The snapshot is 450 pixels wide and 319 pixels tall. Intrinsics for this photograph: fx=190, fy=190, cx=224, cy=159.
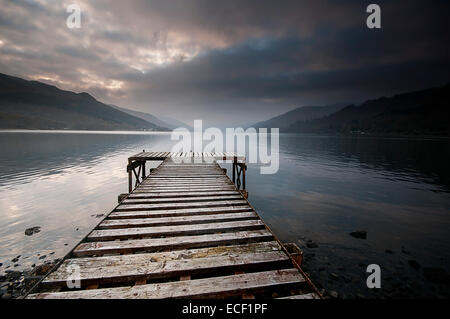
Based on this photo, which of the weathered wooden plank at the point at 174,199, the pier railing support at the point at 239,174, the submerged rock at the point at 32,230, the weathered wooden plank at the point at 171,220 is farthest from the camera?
the pier railing support at the point at 239,174

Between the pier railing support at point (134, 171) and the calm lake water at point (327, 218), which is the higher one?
the pier railing support at point (134, 171)

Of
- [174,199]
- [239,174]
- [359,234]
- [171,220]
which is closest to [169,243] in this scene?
[171,220]

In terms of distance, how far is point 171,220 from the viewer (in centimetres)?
579

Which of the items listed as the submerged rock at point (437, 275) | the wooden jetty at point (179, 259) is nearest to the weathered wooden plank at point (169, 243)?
the wooden jetty at point (179, 259)

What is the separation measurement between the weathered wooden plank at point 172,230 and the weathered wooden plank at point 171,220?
0.19 m

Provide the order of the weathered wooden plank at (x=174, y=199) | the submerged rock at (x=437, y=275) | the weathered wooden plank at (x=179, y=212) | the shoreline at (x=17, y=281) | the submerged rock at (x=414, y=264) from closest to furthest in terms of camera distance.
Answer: the shoreline at (x=17, y=281)
the weathered wooden plank at (x=179, y=212)
the submerged rock at (x=437, y=275)
the weathered wooden plank at (x=174, y=199)
the submerged rock at (x=414, y=264)

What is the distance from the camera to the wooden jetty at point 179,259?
3252mm

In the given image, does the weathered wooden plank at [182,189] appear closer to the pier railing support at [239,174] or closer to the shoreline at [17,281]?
the pier railing support at [239,174]

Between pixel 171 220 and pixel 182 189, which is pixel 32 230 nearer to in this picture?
pixel 182 189

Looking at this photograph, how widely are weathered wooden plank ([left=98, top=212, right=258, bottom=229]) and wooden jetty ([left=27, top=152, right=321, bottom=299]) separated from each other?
3 centimetres

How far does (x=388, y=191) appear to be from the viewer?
17.9 meters

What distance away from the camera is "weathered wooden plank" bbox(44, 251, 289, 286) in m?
3.44

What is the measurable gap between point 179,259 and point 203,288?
0.96 metres

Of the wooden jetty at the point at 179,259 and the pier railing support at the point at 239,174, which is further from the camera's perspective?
the pier railing support at the point at 239,174
